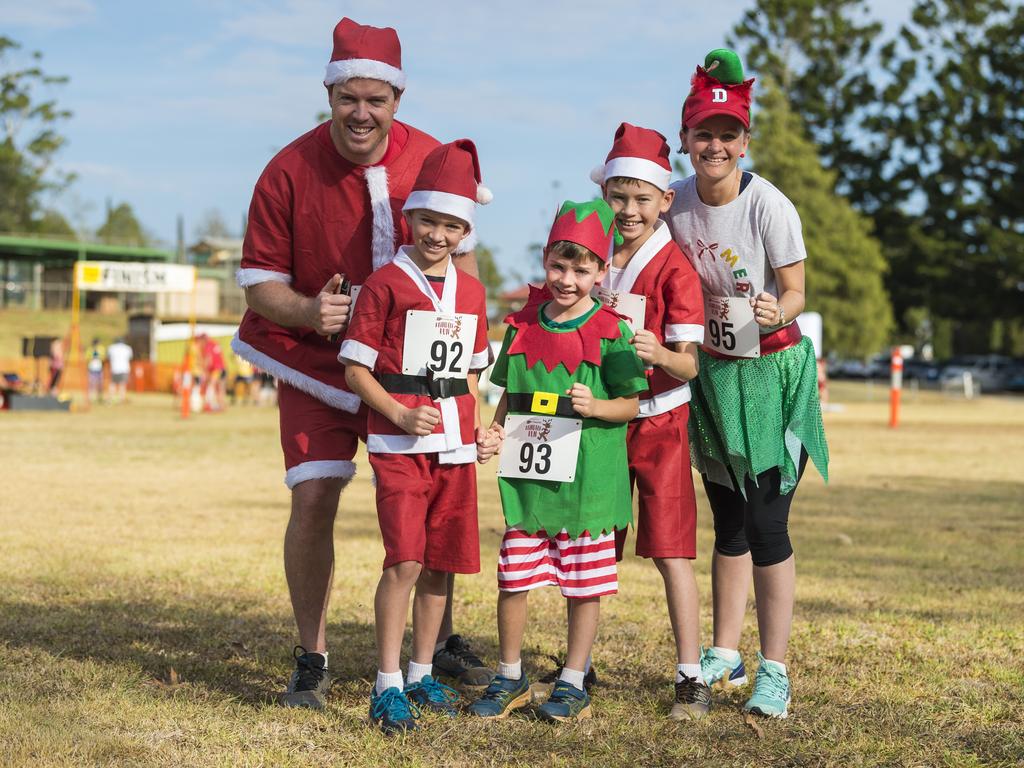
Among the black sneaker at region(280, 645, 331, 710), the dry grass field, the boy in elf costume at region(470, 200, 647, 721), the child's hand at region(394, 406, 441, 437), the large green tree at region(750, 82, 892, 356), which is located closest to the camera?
the dry grass field

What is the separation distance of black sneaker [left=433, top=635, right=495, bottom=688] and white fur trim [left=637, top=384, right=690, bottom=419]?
122 cm

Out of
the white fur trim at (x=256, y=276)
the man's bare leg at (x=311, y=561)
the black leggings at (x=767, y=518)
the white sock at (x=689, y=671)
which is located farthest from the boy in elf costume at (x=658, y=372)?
the white fur trim at (x=256, y=276)

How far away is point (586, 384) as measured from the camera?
4.15 m

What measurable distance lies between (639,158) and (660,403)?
2.75 feet

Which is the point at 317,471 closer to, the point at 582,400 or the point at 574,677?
the point at 582,400

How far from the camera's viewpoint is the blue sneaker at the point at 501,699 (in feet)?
13.4

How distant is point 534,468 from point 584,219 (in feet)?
2.71

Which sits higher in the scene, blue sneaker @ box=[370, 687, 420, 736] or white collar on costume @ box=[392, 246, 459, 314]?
white collar on costume @ box=[392, 246, 459, 314]

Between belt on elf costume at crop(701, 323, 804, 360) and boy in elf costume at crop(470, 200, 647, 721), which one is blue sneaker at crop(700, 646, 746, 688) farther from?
belt on elf costume at crop(701, 323, 804, 360)

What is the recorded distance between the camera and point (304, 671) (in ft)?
14.2

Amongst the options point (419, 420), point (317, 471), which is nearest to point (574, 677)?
point (419, 420)

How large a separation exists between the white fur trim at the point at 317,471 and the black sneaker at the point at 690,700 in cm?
136

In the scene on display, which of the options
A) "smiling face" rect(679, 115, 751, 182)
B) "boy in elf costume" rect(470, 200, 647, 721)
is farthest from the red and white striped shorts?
"smiling face" rect(679, 115, 751, 182)

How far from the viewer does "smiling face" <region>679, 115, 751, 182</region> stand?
4301 mm
